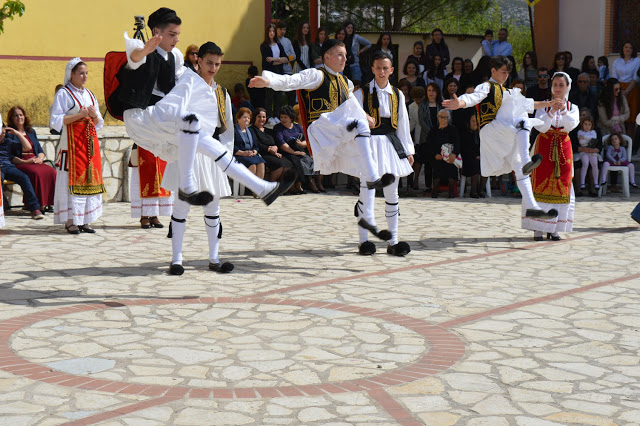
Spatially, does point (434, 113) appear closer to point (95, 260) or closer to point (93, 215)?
point (93, 215)

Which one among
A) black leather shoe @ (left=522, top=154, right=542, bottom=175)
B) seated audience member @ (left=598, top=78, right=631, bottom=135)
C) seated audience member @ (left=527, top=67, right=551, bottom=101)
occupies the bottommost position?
black leather shoe @ (left=522, top=154, right=542, bottom=175)

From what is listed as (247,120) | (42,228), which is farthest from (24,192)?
(247,120)

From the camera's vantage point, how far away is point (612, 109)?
15.4 metres

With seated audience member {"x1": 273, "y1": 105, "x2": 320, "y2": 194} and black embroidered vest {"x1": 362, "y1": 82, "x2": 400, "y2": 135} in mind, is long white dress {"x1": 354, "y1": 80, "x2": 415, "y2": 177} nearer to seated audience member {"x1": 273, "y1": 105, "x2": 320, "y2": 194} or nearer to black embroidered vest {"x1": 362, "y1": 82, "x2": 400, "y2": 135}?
black embroidered vest {"x1": 362, "y1": 82, "x2": 400, "y2": 135}

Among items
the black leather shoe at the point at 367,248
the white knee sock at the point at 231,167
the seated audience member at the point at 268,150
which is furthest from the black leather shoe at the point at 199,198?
the seated audience member at the point at 268,150

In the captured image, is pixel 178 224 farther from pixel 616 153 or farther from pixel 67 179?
pixel 616 153

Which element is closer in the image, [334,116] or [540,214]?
[334,116]

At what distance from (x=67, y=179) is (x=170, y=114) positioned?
3.65 m

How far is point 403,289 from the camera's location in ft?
23.1

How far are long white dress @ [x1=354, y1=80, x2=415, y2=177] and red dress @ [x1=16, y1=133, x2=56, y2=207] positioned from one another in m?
5.07

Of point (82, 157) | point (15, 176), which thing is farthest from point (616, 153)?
point (15, 176)

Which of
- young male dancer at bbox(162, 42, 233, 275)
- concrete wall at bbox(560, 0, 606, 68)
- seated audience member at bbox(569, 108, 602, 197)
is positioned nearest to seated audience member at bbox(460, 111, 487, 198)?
seated audience member at bbox(569, 108, 602, 197)

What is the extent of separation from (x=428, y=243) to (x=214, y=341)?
14.3ft

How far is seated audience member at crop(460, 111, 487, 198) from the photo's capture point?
559 inches
